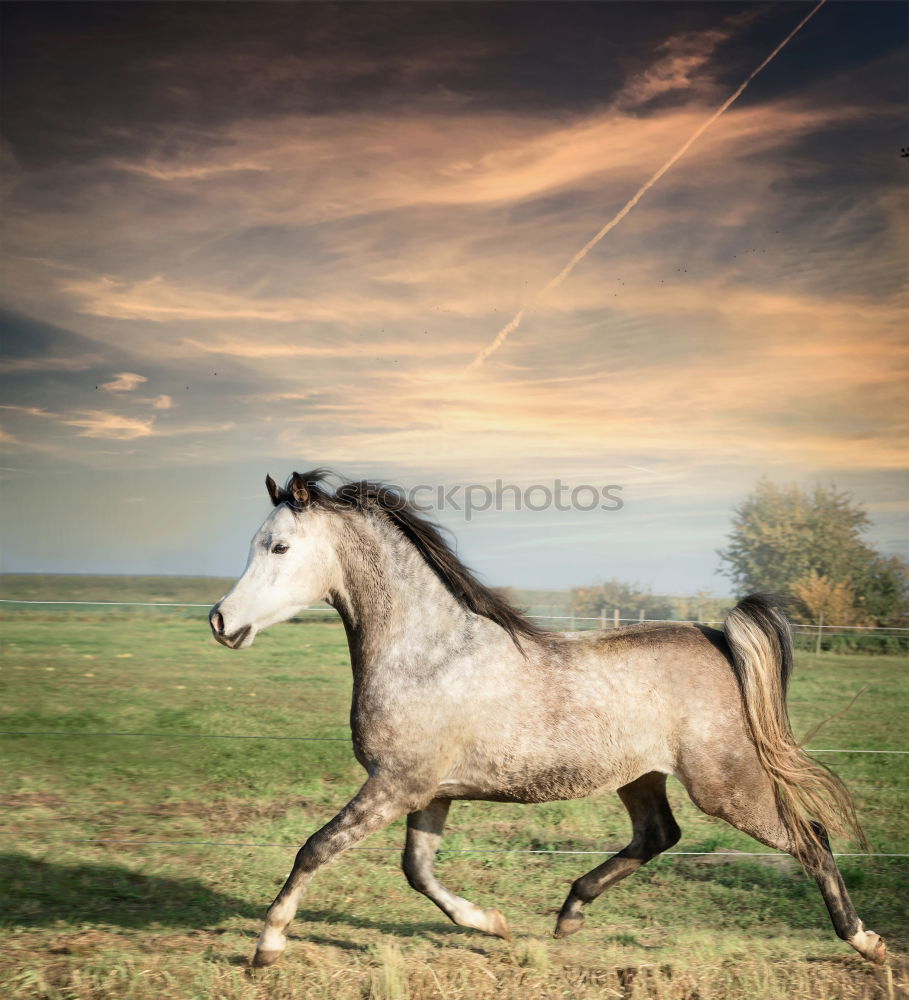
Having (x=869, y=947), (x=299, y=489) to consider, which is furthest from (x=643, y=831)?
(x=299, y=489)

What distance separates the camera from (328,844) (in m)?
3.45

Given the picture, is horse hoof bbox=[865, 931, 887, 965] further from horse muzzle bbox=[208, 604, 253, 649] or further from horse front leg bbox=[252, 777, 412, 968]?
horse muzzle bbox=[208, 604, 253, 649]

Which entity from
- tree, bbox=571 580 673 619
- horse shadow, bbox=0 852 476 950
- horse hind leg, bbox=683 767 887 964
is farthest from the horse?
tree, bbox=571 580 673 619

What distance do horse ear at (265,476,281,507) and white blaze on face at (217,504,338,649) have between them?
2.5 inches

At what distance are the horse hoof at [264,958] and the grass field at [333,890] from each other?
0.16ft

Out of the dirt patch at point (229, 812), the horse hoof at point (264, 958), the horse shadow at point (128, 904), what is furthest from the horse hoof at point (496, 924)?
the dirt patch at point (229, 812)

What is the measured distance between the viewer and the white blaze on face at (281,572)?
3.47 m

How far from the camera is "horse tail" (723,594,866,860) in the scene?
12.1ft

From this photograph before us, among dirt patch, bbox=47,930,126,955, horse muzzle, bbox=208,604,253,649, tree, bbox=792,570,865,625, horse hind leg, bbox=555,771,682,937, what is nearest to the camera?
horse muzzle, bbox=208,604,253,649

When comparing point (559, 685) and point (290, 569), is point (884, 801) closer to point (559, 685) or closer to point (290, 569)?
point (559, 685)

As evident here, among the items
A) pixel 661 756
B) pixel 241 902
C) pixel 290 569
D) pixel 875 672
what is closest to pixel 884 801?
pixel 661 756

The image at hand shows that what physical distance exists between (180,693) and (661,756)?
8281 millimetres

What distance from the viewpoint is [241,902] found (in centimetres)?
457

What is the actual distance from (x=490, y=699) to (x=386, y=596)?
59 cm
